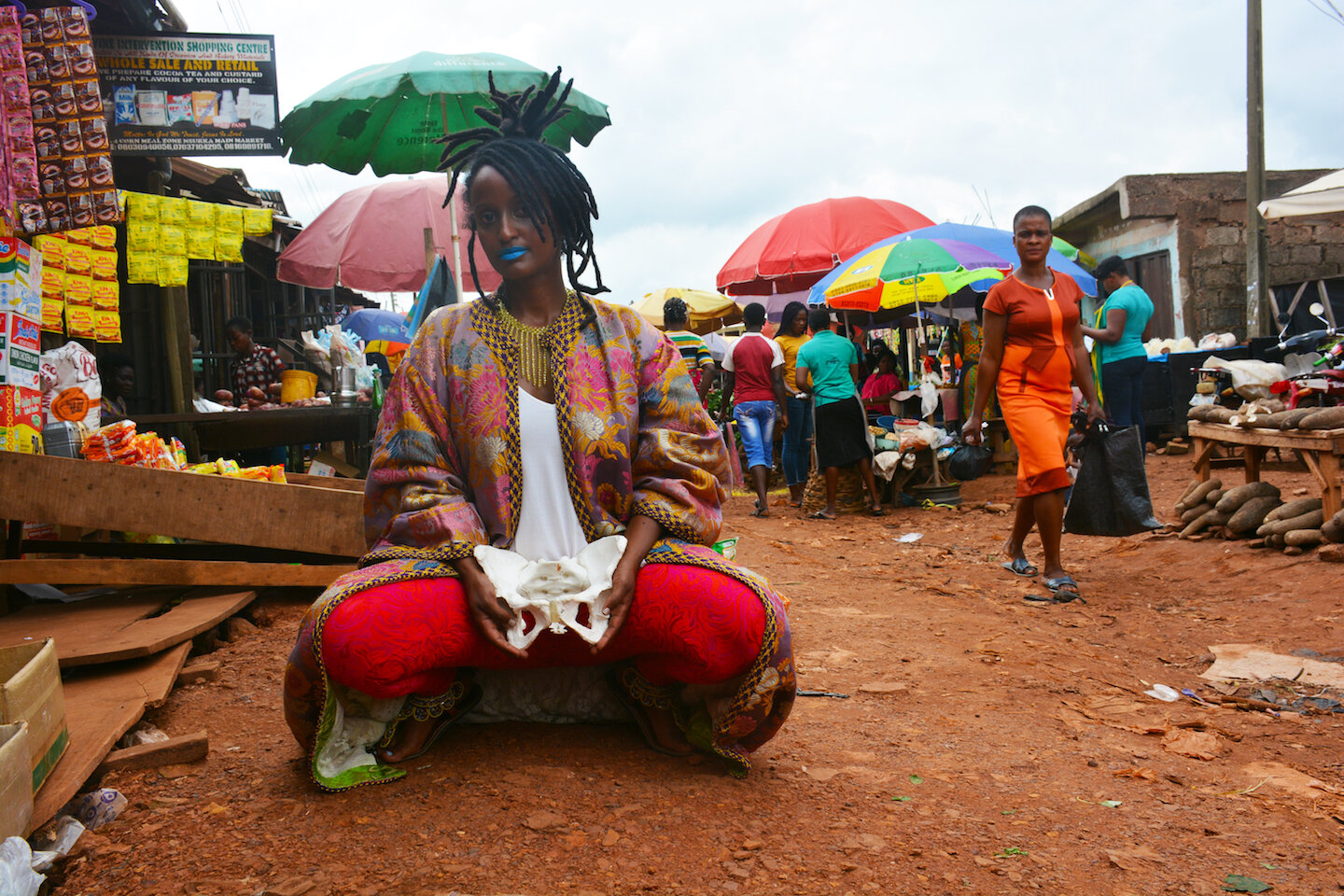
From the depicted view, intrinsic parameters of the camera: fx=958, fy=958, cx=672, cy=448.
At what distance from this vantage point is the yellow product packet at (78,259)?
5.93m

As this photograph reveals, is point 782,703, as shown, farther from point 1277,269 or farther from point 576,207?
point 1277,269

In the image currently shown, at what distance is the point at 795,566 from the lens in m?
6.01

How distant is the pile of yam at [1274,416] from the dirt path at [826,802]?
1.97m

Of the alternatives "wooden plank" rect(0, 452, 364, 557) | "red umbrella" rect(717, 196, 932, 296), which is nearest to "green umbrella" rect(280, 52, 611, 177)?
"wooden plank" rect(0, 452, 364, 557)

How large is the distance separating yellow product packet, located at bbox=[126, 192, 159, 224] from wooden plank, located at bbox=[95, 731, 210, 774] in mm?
5835

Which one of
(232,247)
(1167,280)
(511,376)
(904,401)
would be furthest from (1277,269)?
(511,376)

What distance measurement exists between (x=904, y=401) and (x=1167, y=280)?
4491 millimetres

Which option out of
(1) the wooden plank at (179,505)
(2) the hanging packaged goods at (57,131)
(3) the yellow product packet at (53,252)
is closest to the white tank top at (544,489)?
(1) the wooden plank at (179,505)

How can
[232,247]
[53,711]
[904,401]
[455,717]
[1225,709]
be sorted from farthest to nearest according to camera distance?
[904,401] < [232,247] < [1225,709] < [455,717] < [53,711]

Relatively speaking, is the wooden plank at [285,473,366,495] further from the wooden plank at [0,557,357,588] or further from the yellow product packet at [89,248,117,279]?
the yellow product packet at [89,248,117,279]

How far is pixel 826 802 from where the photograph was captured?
7.47ft

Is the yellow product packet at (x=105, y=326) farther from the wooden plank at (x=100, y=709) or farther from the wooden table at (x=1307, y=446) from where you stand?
the wooden table at (x=1307, y=446)

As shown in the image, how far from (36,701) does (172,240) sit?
6.03 m

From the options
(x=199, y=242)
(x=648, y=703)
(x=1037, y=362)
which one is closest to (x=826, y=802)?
(x=648, y=703)
